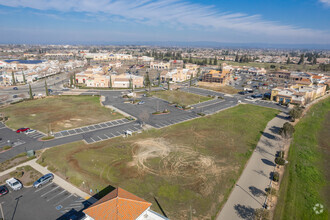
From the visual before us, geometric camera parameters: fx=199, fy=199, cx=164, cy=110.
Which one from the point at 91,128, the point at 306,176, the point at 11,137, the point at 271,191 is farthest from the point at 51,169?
the point at 306,176

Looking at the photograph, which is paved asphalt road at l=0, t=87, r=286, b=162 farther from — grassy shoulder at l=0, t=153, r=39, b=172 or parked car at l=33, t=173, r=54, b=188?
parked car at l=33, t=173, r=54, b=188

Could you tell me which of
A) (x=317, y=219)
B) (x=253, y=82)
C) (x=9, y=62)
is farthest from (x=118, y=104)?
(x=9, y=62)

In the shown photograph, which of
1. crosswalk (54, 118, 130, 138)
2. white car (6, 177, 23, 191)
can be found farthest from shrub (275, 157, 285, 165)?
white car (6, 177, 23, 191)

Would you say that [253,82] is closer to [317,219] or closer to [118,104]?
[118,104]

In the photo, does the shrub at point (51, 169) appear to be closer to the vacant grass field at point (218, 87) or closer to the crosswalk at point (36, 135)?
the crosswalk at point (36, 135)

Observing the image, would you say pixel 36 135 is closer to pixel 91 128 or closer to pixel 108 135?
pixel 91 128

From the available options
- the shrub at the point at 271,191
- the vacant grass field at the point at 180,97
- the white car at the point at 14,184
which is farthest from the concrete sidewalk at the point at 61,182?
the vacant grass field at the point at 180,97
